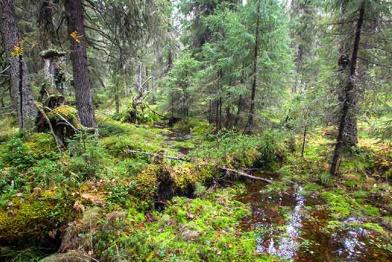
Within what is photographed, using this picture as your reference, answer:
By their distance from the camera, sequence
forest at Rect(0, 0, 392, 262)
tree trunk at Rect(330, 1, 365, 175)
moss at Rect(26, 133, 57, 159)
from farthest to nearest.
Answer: tree trunk at Rect(330, 1, 365, 175) → moss at Rect(26, 133, 57, 159) → forest at Rect(0, 0, 392, 262)

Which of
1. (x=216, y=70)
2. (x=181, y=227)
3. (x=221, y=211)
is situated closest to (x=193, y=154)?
(x=221, y=211)

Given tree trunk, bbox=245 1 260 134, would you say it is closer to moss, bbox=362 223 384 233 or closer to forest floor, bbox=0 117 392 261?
forest floor, bbox=0 117 392 261

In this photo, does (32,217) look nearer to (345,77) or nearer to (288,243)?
(288,243)

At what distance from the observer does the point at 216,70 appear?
14234 mm

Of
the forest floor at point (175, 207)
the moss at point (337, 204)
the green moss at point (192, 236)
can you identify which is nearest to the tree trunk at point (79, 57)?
the forest floor at point (175, 207)

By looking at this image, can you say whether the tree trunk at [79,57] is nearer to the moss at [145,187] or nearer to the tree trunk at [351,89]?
the moss at [145,187]

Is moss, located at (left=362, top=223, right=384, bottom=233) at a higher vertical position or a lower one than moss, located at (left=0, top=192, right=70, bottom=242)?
lower

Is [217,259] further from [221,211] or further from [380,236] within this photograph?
[380,236]

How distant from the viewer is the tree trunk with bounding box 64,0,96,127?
890cm

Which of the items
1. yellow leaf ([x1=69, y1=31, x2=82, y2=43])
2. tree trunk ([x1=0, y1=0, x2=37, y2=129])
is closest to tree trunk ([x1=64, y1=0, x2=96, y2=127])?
yellow leaf ([x1=69, y1=31, x2=82, y2=43])

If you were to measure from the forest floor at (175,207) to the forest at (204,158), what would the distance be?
0.11 ft

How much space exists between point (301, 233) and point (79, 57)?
27.0 ft

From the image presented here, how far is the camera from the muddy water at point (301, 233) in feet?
18.8

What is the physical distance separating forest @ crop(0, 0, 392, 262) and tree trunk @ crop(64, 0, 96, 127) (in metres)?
0.04
